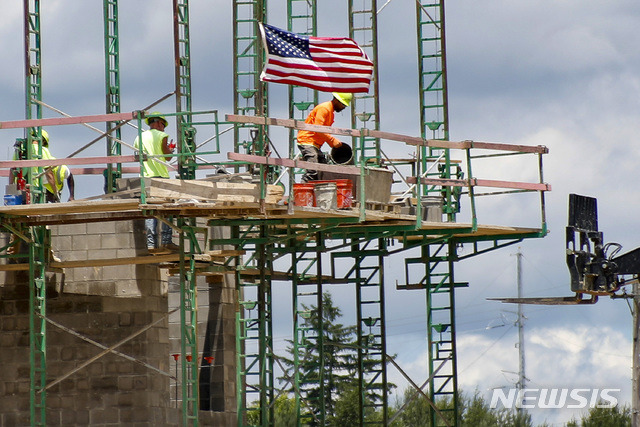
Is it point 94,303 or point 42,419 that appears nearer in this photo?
point 42,419

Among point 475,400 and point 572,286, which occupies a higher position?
point 572,286

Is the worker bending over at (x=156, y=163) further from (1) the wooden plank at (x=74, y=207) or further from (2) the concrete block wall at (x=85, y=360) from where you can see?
(1) the wooden plank at (x=74, y=207)

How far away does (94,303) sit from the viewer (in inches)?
1208

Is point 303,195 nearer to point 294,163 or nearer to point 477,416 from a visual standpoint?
point 294,163

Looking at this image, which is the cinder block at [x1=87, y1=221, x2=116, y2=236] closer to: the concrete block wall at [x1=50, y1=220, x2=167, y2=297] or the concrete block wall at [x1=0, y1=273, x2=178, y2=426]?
the concrete block wall at [x1=50, y1=220, x2=167, y2=297]

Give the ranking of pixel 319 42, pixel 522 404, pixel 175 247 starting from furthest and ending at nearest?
pixel 522 404 < pixel 175 247 < pixel 319 42

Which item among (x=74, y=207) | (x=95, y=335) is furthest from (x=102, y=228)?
(x=74, y=207)

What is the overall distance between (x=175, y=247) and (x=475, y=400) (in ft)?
129

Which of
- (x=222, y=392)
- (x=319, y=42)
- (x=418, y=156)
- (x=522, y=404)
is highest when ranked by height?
(x=319, y=42)

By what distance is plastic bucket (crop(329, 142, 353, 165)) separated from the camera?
28.7 metres

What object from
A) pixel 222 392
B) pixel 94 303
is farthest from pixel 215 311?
pixel 94 303

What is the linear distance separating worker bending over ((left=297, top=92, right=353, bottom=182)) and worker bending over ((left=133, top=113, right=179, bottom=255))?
2.39m

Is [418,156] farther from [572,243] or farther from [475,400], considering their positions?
[475,400]

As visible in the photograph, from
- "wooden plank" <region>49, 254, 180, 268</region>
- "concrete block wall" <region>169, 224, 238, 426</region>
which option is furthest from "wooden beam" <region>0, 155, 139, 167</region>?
"concrete block wall" <region>169, 224, 238, 426</region>
